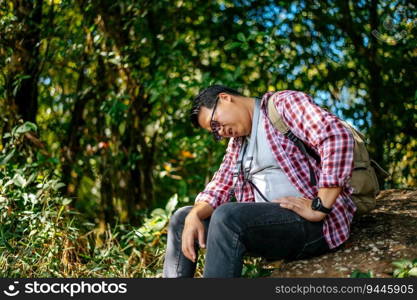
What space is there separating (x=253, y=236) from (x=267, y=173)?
1.27ft

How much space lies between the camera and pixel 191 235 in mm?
2805

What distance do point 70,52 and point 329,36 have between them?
2198mm

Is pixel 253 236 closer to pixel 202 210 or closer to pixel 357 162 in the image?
pixel 202 210

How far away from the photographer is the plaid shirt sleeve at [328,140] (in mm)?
2506

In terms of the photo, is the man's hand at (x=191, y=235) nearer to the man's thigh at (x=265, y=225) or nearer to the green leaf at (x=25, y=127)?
the man's thigh at (x=265, y=225)

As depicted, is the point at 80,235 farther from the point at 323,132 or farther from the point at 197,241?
the point at 323,132

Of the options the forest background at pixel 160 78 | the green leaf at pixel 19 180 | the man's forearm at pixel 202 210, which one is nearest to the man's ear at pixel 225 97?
the man's forearm at pixel 202 210

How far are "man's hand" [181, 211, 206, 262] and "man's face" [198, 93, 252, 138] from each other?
1.44 ft

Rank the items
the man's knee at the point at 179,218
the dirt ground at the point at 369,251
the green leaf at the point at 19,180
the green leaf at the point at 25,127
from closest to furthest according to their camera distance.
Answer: the dirt ground at the point at 369,251
the man's knee at the point at 179,218
the green leaf at the point at 19,180
the green leaf at the point at 25,127

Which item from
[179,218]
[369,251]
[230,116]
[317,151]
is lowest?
[369,251]

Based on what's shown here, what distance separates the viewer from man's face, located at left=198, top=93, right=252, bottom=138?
2812 mm

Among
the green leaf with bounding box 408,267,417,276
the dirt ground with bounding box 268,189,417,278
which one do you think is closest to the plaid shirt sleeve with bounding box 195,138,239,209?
the dirt ground with bounding box 268,189,417,278

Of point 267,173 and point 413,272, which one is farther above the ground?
point 267,173

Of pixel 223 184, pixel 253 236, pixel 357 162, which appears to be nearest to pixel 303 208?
pixel 253 236
